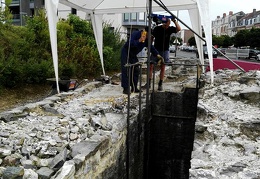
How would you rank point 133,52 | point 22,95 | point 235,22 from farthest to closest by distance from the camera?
1. point 235,22
2. point 22,95
3. point 133,52

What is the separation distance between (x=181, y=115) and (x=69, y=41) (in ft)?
18.2

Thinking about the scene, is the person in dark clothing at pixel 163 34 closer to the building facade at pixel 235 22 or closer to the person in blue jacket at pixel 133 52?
the person in blue jacket at pixel 133 52

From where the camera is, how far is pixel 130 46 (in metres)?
6.39

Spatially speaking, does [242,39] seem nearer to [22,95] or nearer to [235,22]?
[22,95]

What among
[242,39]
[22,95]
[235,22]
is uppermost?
[235,22]

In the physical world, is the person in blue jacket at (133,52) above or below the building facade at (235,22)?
below

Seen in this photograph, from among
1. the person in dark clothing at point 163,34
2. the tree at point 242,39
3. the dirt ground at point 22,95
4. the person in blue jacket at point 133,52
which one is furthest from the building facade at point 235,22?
the dirt ground at point 22,95

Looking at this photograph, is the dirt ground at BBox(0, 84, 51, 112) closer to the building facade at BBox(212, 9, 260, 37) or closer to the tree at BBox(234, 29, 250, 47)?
the tree at BBox(234, 29, 250, 47)

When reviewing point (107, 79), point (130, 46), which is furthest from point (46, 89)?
point (130, 46)

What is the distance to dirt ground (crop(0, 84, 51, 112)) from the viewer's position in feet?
21.1

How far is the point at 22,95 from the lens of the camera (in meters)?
7.28

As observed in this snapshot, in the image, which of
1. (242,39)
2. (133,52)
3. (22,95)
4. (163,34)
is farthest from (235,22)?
(22,95)

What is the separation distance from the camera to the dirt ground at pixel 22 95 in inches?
253

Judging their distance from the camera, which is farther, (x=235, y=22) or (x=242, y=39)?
(x=235, y=22)
